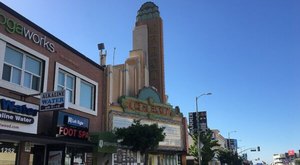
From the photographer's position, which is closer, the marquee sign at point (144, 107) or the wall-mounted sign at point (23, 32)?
the wall-mounted sign at point (23, 32)

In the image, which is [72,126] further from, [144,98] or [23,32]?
[144,98]

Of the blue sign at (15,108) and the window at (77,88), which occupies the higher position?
the window at (77,88)

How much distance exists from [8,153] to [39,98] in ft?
10.4

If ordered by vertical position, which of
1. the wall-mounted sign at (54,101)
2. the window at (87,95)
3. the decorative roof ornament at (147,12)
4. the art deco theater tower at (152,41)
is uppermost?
the decorative roof ornament at (147,12)

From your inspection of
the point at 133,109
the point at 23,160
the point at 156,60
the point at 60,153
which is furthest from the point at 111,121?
the point at 156,60

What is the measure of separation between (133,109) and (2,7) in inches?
631

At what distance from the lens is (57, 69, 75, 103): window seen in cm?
2181

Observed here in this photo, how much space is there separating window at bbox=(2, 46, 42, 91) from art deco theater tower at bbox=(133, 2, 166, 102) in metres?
25.2

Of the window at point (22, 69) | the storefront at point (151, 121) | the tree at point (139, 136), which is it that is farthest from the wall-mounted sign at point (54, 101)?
the storefront at point (151, 121)

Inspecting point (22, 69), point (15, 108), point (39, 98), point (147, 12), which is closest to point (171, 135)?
point (39, 98)

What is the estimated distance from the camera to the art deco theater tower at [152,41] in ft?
147

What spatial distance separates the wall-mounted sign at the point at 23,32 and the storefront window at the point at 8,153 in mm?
5559

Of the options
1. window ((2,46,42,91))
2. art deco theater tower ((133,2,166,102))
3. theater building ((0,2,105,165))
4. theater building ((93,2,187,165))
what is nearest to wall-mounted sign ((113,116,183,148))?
theater building ((93,2,187,165))

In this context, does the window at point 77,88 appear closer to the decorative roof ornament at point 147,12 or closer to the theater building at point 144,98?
the theater building at point 144,98
